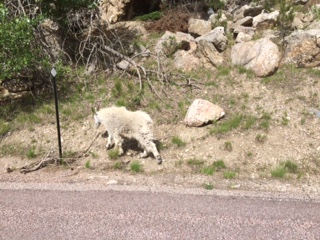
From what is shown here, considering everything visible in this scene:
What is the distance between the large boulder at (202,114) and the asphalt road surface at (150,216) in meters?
2.79

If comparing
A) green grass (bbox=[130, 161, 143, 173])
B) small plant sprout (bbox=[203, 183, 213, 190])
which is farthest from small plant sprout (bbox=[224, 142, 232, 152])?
green grass (bbox=[130, 161, 143, 173])

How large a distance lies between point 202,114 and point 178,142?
1083 mm

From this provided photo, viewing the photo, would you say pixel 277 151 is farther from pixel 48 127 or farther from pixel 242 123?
pixel 48 127

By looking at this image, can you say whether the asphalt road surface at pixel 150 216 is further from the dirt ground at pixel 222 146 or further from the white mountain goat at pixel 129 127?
the white mountain goat at pixel 129 127

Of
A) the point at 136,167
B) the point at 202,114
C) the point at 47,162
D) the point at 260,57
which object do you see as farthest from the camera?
the point at 260,57

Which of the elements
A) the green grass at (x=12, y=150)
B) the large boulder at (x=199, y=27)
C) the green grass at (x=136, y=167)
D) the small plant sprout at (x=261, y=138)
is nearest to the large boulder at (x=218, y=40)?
the large boulder at (x=199, y=27)

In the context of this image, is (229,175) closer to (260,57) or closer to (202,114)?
(202,114)

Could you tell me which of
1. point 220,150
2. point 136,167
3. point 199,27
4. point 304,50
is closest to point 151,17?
point 199,27

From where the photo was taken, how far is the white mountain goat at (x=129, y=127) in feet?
24.1

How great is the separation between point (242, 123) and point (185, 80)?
115 inches

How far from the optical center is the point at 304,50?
10.4 meters

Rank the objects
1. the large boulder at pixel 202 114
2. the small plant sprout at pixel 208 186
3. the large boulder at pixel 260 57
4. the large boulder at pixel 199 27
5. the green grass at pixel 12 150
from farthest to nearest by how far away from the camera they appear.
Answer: the large boulder at pixel 199 27
the large boulder at pixel 260 57
the large boulder at pixel 202 114
the green grass at pixel 12 150
the small plant sprout at pixel 208 186

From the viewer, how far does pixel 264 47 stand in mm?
10484

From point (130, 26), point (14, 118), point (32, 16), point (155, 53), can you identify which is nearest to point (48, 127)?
point (14, 118)
